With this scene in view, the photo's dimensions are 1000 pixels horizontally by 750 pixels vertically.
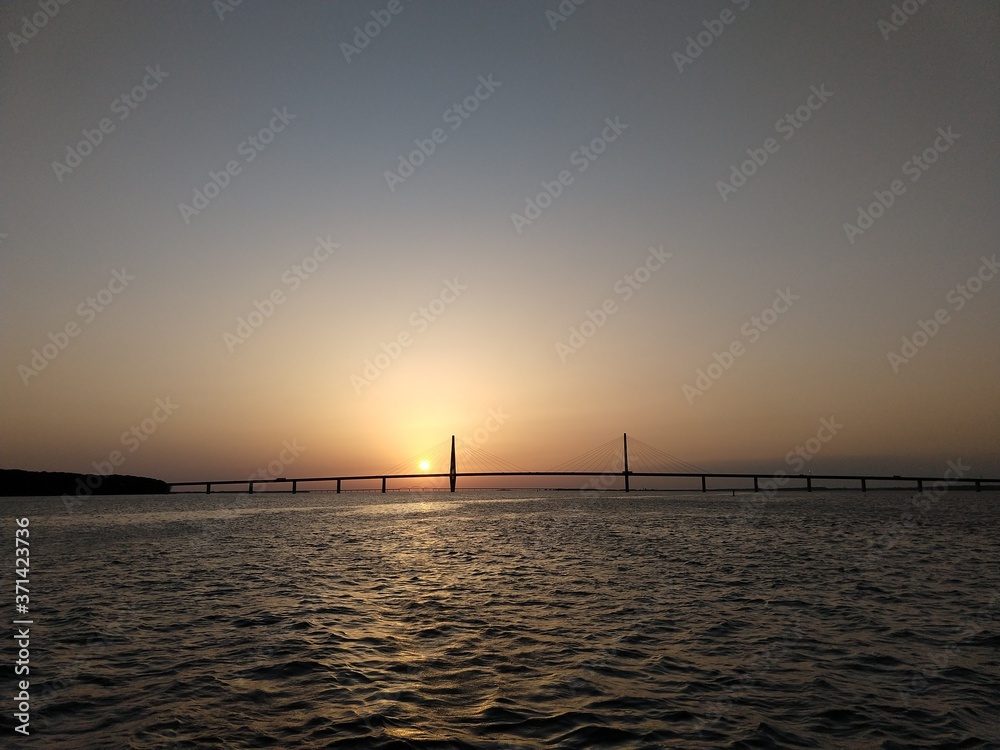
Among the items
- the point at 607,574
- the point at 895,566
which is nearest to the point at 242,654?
the point at 607,574

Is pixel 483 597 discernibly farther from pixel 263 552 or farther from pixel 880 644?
pixel 263 552

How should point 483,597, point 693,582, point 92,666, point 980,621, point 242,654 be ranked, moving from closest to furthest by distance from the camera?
1. point 92,666
2. point 242,654
3. point 980,621
4. point 483,597
5. point 693,582

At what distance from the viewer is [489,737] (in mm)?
9203

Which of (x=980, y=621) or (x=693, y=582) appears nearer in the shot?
(x=980, y=621)

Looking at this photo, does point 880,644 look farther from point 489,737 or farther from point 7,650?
point 7,650

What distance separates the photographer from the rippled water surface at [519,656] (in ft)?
31.5

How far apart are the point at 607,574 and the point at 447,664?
48.4 ft

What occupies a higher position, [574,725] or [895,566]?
[574,725]

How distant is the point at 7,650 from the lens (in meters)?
13.9

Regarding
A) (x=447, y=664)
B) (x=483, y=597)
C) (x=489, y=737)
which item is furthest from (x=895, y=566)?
(x=489, y=737)

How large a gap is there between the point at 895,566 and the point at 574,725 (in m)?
25.8

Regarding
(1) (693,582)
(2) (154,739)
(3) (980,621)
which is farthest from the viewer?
(1) (693,582)

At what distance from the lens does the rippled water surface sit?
9.59 m

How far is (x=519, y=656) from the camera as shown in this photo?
1366 cm
